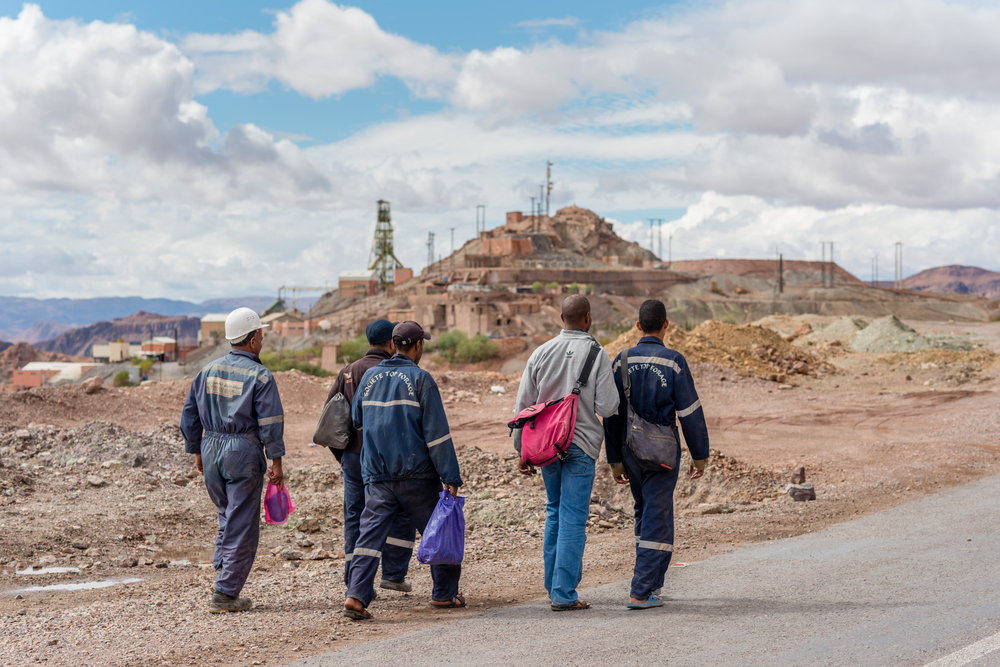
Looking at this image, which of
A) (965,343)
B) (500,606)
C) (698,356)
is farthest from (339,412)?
(965,343)

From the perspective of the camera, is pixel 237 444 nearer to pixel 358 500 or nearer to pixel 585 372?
pixel 358 500

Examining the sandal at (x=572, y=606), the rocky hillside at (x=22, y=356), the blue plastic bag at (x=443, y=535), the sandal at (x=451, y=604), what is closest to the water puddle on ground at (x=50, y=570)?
the sandal at (x=451, y=604)

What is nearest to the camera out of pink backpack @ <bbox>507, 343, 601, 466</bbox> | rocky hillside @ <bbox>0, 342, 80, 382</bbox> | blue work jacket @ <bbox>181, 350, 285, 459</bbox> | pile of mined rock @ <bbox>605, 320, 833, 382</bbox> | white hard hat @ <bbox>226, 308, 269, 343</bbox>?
pink backpack @ <bbox>507, 343, 601, 466</bbox>

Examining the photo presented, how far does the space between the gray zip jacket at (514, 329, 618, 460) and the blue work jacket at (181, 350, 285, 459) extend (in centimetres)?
148

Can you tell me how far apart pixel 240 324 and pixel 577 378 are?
2120 millimetres

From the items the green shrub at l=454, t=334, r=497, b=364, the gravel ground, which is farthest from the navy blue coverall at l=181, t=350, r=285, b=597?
the green shrub at l=454, t=334, r=497, b=364

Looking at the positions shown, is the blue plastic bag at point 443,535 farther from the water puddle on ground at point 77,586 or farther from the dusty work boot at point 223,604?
the water puddle on ground at point 77,586

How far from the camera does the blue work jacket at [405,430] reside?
4758 millimetres

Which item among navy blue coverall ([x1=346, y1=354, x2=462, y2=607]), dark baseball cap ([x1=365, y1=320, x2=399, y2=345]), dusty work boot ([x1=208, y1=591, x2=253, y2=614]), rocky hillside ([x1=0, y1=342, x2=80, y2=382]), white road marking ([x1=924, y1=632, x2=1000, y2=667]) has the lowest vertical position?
rocky hillside ([x1=0, y1=342, x2=80, y2=382])

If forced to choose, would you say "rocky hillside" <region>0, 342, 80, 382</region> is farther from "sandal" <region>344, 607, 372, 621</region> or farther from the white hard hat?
"sandal" <region>344, 607, 372, 621</region>

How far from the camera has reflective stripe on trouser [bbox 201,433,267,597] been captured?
199 inches

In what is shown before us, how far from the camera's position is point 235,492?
505 centimetres

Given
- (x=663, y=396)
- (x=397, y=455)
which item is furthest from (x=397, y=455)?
(x=663, y=396)

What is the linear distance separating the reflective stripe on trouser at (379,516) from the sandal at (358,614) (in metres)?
0.05
